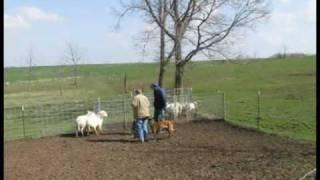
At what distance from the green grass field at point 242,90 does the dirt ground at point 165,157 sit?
3.17 m

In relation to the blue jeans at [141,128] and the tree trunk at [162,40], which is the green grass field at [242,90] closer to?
the tree trunk at [162,40]

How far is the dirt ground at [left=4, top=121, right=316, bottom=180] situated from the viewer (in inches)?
470

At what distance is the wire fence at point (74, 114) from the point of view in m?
21.4

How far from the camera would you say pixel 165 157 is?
14.2 meters

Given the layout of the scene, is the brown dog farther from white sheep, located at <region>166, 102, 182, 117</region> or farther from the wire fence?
white sheep, located at <region>166, 102, 182, 117</region>

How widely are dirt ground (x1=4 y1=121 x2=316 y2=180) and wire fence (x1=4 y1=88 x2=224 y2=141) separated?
1.78 meters

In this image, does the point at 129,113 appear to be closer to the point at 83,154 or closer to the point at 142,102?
the point at 142,102

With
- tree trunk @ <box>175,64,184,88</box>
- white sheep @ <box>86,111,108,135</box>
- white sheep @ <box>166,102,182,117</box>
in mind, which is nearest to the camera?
white sheep @ <box>86,111,108,135</box>

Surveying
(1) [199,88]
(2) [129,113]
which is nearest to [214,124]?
(2) [129,113]

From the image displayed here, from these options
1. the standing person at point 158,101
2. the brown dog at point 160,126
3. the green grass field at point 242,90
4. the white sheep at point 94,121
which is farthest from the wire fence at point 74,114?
the brown dog at point 160,126

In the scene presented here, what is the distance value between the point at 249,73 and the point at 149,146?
56.9m

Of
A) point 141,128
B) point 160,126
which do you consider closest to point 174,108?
point 160,126

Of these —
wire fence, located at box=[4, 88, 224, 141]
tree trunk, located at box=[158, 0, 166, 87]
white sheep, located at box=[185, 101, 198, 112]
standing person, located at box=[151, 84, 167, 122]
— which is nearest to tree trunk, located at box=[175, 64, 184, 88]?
tree trunk, located at box=[158, 0, 166, 87]

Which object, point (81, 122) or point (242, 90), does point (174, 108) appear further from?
point (242, 90)
